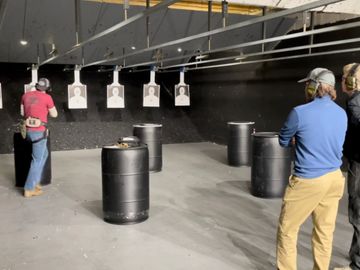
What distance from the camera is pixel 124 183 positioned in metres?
3.46

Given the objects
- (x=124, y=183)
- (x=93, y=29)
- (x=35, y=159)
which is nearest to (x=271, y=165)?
(x=124, y=183)

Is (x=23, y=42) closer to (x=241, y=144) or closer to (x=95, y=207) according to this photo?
(x=95, y=207)

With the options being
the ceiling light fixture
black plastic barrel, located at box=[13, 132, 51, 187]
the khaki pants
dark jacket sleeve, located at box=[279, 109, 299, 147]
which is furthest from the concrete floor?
the ceiling light fixture

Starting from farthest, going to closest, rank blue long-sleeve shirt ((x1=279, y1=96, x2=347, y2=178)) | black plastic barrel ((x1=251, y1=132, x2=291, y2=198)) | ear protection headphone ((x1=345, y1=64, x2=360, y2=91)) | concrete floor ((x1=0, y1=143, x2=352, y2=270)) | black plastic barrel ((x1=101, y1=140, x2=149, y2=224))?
black plastic barrel ((x1=251, y1=132, x2=291, y2=198)) < black plastic barrel ((x1=101, y1=140, x2=149, y2=224)) < concrete floor ((x1=0, y1=143, x2=352, y2=270)) < ear protection headphone ((x1=345, y1=64, x2=360, y2=91)) < blue long-sleeve shirt ((x1=279, y1=96, x2=347, y2=178))

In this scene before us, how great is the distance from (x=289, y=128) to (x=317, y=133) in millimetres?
154

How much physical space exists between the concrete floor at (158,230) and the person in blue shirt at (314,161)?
23.1 inches

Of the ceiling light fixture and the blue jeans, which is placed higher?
the ceiling light fixture

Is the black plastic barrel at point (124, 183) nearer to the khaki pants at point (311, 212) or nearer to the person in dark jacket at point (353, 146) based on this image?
the khaki pants at point (311, 212)

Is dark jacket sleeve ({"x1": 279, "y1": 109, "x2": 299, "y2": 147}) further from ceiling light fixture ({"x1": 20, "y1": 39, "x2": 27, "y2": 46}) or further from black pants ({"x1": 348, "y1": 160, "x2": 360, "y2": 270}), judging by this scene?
ceiling light fixture ({"x1": 20, "y1": 39, "x2": 27, "y2": 46})

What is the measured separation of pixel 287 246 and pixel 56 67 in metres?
7.11

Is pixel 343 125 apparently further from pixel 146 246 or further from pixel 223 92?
pixel 223 92

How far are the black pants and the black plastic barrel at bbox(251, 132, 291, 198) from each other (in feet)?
5.94

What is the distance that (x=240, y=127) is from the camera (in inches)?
249

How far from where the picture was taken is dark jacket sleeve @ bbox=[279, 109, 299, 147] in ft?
6.94
